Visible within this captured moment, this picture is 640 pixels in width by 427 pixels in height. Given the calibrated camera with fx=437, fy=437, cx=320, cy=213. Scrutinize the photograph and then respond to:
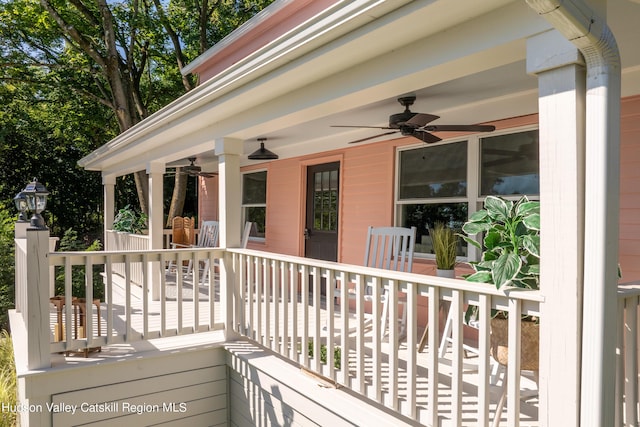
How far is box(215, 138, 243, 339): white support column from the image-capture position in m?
3.86

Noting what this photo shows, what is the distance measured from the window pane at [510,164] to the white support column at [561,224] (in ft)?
7.14

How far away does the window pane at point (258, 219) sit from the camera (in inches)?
301

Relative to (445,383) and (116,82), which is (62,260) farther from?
(116,82)

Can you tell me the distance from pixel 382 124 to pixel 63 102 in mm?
10922

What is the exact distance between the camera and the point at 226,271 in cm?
389

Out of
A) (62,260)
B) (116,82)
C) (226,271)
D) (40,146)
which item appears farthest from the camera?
(40,146)

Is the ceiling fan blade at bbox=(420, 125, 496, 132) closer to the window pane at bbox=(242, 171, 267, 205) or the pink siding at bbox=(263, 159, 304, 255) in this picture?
the pink siding at bbox=(263, 159, 304, 255)

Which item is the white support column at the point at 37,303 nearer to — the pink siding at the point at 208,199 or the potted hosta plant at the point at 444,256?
the potted hosta plant at the point at 444,256

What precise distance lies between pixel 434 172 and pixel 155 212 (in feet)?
12.1

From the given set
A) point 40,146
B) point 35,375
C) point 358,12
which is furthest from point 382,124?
point 40,146

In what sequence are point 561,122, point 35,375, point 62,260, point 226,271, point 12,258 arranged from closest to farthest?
point 561,122
point 35,375
point 62,260
point 226,271
point 12,258

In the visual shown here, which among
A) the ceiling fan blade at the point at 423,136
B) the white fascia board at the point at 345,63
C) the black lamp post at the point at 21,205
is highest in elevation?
the white fascia board at the point at 345,63

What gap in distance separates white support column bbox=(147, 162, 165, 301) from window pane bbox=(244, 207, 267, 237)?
1.98 m

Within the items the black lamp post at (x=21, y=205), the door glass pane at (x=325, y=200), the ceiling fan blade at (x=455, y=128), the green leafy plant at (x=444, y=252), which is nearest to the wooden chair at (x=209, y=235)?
the door glass pane at (x=325, y=200)
